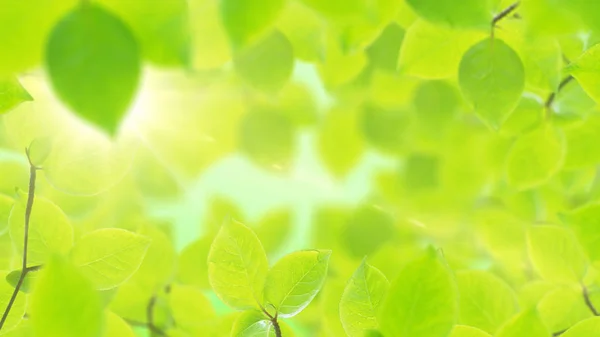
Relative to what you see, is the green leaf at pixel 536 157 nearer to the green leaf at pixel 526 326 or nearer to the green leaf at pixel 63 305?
the green leaf at pixel 526 326

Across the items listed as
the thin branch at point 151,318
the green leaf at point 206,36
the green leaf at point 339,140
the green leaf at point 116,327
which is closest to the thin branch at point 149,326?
the thin branch at point 151,318

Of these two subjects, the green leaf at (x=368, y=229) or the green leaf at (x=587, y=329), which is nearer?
the green leaf at (x=587, y=329)

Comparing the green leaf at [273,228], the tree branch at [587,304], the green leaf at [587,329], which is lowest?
the green leaf at [273,228]

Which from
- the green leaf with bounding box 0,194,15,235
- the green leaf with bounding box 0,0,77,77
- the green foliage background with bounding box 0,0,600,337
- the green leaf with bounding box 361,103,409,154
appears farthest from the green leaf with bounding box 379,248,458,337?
the green leaf with bounding box 361,103,409,154

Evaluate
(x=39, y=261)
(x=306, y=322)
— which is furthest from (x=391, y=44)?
(x=39, y=261)

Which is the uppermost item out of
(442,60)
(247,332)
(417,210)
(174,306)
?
(442,60)

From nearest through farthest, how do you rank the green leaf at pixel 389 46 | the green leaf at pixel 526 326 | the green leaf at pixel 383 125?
1. the green leaf at pixel 526 326
2. the green leaf at pixel 389 46
3. the green leaf at pixel 383 125

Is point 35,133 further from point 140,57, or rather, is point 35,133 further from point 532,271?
point 532,271
